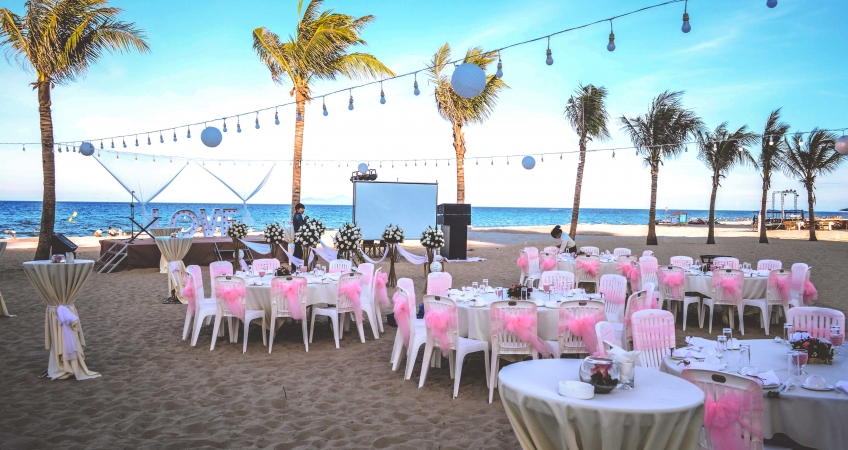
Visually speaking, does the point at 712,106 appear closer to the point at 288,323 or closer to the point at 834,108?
the point at 834,108

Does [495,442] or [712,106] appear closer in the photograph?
[495,442]

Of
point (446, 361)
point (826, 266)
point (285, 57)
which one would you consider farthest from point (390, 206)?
point (826, 266)

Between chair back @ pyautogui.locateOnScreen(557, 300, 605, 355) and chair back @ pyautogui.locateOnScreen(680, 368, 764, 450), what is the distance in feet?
6.49

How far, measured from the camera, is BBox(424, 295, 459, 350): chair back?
4707mm

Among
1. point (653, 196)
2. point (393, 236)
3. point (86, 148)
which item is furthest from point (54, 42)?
point (653, 196)

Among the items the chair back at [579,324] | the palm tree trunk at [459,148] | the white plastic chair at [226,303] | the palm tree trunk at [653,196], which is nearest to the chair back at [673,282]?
the chair back at [579,324]

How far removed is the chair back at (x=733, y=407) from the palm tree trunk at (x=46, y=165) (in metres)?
13.6

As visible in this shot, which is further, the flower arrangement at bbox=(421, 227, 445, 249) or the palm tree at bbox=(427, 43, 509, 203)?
the palm tree at bbox=(427, 43, 509, 203)

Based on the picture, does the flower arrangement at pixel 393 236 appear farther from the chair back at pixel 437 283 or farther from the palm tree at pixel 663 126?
the palm tree at pixel 663 126

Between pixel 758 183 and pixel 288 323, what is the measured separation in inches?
882

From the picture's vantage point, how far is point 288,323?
779 centimetres

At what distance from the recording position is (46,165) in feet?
39.3

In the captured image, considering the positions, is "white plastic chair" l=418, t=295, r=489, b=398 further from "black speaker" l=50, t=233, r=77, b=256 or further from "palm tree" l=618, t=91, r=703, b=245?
"palm tree" l=618, t=91, r=703, b=245

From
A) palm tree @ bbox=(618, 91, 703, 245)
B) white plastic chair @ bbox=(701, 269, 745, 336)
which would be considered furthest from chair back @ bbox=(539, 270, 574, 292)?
palm tree @ bbox=(618, 91, 703, 245)
